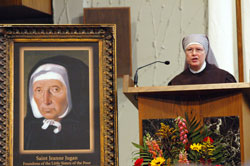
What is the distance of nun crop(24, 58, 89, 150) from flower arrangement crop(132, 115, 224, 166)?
0.70 metres

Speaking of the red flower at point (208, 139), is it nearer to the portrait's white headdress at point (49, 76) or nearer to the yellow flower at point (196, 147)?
the yellow flower at point (196, 147)

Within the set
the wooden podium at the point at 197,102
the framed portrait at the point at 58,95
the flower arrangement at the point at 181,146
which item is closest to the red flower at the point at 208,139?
the flower arrangement at the point at 181,146

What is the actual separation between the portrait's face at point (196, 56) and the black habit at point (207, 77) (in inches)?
2.0

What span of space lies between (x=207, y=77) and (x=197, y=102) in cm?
51

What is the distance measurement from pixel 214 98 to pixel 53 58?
3.75 feet

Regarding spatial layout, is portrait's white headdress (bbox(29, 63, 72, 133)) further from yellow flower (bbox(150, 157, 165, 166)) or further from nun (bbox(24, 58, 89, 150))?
yellow flower (bbox(150, 157, 165, 166))

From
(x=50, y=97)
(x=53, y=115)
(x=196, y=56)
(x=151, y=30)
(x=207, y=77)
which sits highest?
(x=151, y=30)

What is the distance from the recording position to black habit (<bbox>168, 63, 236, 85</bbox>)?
295cm

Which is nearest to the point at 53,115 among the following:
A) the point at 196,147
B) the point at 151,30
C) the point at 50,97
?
the point at 50,97

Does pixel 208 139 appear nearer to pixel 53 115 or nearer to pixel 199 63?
pixel 199 63

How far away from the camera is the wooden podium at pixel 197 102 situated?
2.35 metres

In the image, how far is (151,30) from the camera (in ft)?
14.3

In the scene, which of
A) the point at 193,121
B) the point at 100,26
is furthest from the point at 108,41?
the point at 193,121

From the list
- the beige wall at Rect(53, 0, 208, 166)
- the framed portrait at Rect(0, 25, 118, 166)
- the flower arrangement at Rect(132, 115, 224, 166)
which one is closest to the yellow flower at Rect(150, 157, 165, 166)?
the flower arrangement at Rect(132, 115, 224, 166)
